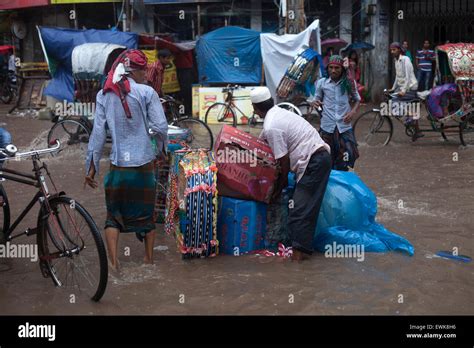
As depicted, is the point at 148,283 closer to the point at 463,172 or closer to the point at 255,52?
the point at 463,172

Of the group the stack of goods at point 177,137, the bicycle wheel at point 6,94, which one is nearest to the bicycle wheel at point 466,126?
the stack of goods at point 177,137

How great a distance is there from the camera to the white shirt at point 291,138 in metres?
5.28

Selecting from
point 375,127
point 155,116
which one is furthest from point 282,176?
point 375,127

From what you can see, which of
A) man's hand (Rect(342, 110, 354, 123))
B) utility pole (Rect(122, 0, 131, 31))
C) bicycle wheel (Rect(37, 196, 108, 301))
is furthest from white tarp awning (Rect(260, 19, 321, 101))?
bicycle wheel (Rect(37, 196, 108, 301))

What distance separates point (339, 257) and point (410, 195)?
260cm

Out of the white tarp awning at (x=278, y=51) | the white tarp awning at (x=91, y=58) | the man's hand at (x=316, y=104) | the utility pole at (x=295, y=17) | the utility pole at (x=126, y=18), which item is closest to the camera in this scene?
the man's hand at (x=316, y=104)

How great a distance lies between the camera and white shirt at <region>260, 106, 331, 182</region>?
208 inches

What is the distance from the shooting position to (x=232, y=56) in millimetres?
15906

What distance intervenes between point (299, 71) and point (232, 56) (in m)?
2.47

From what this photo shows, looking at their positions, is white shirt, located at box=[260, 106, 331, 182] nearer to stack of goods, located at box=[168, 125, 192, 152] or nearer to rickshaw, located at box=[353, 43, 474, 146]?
stack of goods, located at box=[168, 125, 192, 152]

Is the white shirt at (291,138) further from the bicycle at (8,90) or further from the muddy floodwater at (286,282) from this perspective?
the bicycle at (8,90)

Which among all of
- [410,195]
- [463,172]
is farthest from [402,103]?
[410,195]

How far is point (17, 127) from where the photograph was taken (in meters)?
14.8
